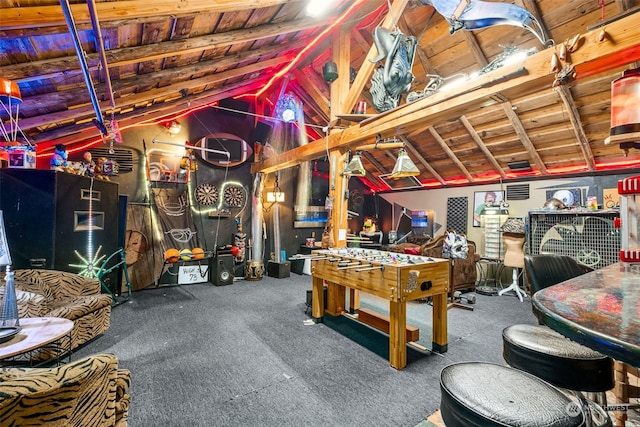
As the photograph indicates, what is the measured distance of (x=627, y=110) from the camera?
5.67 feet

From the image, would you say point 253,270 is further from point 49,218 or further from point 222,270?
point 49,218

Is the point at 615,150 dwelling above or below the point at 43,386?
above

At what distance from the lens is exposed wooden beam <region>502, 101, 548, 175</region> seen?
5156mm

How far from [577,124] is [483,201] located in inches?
101

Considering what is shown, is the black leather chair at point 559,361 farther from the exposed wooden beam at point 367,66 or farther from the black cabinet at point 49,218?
the black cabinet at point 49,218

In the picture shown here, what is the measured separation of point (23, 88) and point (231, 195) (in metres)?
4.31

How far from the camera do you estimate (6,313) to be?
2.13 meters

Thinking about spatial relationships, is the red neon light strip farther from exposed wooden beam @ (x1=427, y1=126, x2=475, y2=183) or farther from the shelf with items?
the shelf with items

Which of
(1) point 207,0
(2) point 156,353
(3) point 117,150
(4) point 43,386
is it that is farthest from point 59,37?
(3) point 117,150

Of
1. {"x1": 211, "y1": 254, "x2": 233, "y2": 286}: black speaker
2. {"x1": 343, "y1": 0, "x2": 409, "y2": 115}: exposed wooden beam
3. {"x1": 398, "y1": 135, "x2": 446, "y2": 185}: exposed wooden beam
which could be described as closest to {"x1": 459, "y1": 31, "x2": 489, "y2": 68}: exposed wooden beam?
{"x1": 343, "y1": 0, "x2": 409, "y2": 115}: exposed wooden beam

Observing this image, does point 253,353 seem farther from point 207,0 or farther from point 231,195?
point 231,195

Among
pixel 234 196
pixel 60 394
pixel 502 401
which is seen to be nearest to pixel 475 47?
pixel 502 401

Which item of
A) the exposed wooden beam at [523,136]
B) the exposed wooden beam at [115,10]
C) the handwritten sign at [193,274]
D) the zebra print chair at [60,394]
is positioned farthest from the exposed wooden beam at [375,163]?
the zebra print chair at [60,394]

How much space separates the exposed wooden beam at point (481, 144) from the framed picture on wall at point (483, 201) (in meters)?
0.48
